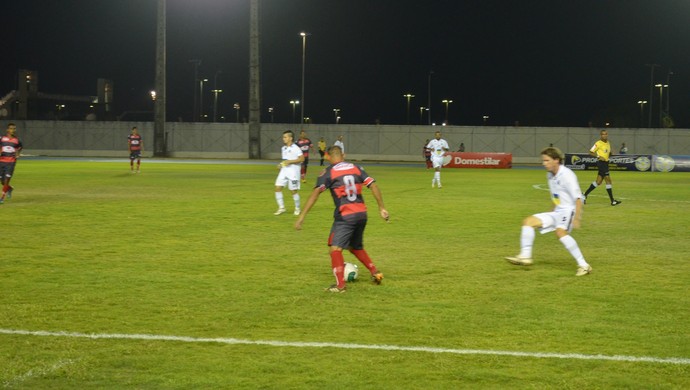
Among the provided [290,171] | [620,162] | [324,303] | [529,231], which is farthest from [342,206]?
[620,162]

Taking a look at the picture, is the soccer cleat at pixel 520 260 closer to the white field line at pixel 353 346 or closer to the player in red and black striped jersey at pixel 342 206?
the player in red and black striped jersey at pixel 342 206

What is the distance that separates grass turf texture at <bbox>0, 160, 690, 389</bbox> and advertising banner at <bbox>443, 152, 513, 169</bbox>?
123 ft

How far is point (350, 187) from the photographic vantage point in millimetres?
9820

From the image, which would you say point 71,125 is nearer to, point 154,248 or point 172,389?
point 154,248

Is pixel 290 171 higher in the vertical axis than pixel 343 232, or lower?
higher

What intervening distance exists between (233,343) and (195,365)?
28.5 inches

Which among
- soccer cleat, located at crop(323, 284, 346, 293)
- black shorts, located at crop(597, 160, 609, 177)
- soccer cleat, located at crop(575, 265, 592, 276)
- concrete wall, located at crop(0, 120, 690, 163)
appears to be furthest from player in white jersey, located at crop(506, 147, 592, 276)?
concrete wall, located at crop(0, 120, 690, 163)

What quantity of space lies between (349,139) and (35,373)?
6636cm

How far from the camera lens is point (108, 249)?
13.3m

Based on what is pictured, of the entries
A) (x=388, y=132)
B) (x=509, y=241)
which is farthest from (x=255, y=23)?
(x=509, y=241)

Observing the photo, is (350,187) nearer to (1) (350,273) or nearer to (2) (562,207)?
(1) (350,273)

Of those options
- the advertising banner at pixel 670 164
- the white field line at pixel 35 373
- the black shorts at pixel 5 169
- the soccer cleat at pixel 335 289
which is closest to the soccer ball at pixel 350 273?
the soccer cleat at pixel 335 289

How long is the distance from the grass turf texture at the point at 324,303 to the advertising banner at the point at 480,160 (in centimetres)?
3745

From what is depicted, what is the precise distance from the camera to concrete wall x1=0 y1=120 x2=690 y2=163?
67.6 m
